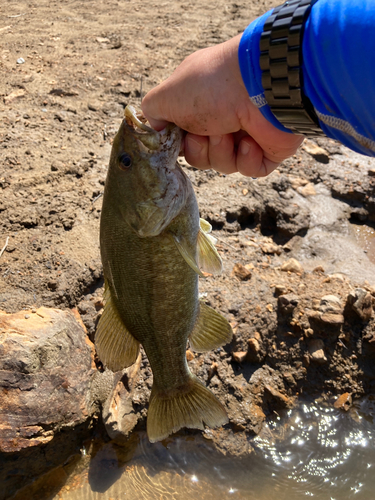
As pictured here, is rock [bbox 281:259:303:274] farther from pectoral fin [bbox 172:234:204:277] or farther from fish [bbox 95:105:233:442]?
pectoral fin [bbox 172:234:204:277]

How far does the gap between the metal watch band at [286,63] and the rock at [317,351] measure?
2.25 meters

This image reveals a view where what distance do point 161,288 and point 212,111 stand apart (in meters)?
1.02

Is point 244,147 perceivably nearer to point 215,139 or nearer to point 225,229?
point 215,139

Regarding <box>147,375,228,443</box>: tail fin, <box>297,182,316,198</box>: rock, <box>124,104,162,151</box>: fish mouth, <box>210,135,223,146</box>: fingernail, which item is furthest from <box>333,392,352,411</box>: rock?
<box>124,104,162,151</box>: fish mouth

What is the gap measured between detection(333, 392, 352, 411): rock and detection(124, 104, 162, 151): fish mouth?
2.71 meters

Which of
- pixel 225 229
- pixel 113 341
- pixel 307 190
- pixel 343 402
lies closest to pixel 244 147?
pixel 113 341

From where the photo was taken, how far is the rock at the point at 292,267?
4.13 metres

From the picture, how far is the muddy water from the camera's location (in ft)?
10.4

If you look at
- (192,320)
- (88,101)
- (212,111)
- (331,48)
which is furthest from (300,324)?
(88,101)

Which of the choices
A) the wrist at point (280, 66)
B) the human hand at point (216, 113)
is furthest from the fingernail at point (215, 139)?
the wrist at point (280, 66)

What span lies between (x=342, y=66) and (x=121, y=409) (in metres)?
2.86

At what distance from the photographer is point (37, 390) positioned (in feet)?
9.48

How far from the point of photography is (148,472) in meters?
3.25

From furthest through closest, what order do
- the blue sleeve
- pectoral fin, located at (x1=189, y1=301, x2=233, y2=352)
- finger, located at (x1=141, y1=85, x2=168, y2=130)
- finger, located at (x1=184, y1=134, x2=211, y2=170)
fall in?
pectoral fin, located at (x1=189, y1=301, x2=233, y2=352) < finger, located at (x1=184, y1=134, x2=211, y2=170) < finger, located at (x1=141, y1=85, x2=168, y2=130) < the blue sleeve
